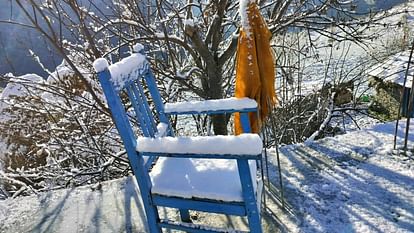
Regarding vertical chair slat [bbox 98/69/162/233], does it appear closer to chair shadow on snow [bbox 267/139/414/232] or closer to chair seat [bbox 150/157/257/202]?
chair seat [bbox 150/157/257/202]

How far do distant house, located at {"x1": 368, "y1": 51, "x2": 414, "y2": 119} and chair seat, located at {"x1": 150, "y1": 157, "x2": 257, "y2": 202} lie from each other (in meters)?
3.42

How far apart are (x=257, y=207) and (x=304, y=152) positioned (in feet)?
3.47

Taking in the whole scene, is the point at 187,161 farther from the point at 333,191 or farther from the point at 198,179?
the point at 333,191

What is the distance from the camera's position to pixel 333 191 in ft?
5.90

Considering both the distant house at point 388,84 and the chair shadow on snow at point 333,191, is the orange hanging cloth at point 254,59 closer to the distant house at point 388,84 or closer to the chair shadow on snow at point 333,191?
the chair shadow on snow at point 333,191

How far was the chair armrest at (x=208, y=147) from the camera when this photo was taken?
41.9 inches

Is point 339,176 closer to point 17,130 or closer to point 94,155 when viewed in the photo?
point 94,155

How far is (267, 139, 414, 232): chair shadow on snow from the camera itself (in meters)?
1.61

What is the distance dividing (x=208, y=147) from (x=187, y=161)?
0.37m

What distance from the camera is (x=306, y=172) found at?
1.98 metres

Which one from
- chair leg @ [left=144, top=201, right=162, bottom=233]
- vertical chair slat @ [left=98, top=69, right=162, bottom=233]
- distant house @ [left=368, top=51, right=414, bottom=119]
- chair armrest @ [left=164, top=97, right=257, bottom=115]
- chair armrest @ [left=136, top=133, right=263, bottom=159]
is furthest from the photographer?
distant house @ [left=368, top=51, right=414, bottom=119]

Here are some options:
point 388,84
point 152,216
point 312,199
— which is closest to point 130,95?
point 152,216

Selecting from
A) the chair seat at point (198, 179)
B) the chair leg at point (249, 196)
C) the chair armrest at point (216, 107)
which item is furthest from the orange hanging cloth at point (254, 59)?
the chair leg at point (249, 196)

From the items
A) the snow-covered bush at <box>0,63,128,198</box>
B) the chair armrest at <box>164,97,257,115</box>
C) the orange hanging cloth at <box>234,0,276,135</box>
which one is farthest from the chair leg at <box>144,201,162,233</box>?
the snow-covered bush at <box>0,63,128,198</box>
